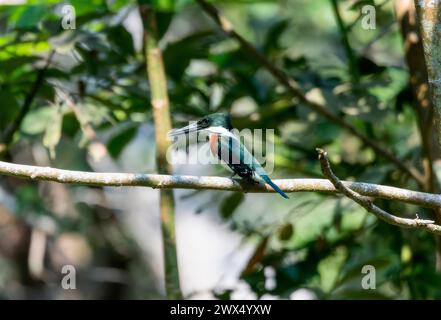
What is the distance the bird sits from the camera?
330 centimetres

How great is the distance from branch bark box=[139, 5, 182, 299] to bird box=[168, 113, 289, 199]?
7 cm

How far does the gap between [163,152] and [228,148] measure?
0.34 meters

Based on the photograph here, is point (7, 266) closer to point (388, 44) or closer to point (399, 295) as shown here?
point (399, 295)

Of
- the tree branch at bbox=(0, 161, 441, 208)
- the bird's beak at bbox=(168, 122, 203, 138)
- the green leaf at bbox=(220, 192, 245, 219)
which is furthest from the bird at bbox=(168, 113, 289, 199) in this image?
the green leaf at bbox=(220, 192, 245, 219)

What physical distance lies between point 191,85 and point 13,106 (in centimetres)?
107

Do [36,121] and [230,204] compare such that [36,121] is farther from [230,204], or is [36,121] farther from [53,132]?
[230,204]

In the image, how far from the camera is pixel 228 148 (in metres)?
3.61

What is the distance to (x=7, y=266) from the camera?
682cm

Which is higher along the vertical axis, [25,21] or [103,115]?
[25,21]

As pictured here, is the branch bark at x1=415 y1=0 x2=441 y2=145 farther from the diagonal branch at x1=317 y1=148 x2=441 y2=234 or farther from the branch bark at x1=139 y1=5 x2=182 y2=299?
the branch bark at x1=139 y1=5 x2=182 y2=299

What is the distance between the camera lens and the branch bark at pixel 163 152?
3.65 meters

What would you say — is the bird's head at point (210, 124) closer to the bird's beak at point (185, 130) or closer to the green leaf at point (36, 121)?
the bird's beak at point (185, 130)

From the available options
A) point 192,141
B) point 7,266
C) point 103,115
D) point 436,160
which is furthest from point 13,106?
point 7,266

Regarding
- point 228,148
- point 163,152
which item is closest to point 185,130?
point 163,152
